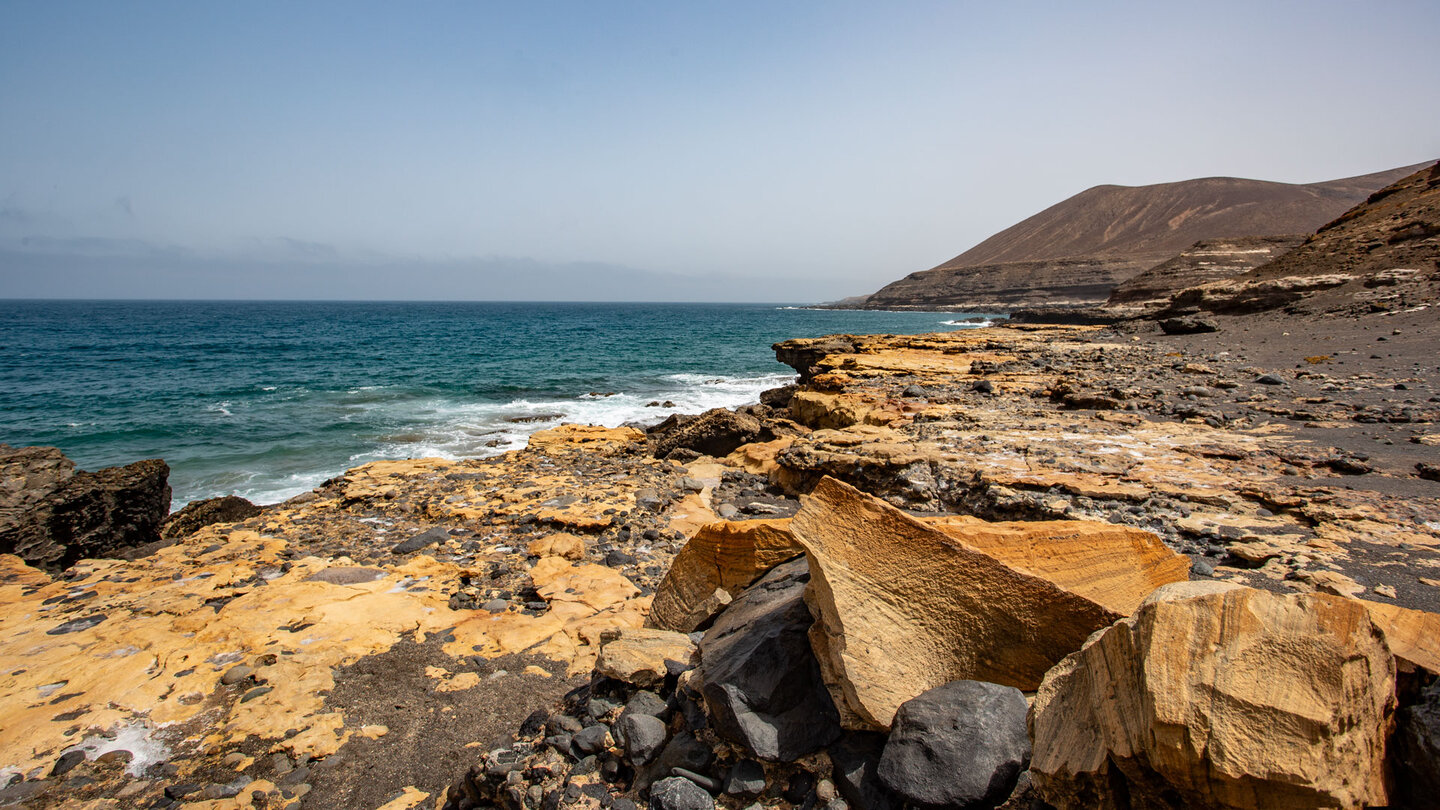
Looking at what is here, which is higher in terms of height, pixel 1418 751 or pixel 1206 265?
pixel 1206 265

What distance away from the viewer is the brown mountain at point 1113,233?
304ft

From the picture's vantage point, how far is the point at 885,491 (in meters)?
6.27

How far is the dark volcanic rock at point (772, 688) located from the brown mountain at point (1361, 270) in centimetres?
2458

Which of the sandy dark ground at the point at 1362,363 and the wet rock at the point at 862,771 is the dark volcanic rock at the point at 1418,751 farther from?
the sandy dark ground at the point at 1362,363

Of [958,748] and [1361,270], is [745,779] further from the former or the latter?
[1361,270]

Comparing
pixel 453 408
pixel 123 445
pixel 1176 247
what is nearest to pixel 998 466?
pixel 453 408

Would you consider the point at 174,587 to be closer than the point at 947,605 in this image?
No

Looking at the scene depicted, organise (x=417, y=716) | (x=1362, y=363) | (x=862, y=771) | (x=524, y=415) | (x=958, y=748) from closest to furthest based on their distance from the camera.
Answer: (x=958, y=748)
(x=862, y=771)
(x=417, y=716)
(x=1362, y=363)
(x=524, y=415)

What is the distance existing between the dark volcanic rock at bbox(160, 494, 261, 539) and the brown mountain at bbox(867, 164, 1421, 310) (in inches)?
3901

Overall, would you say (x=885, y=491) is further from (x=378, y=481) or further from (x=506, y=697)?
(x=378, y=481)

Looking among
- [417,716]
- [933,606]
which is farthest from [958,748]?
[417,716]

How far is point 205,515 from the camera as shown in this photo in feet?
29.2

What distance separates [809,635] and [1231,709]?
64.5 inches

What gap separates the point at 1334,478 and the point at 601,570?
22.8ft
